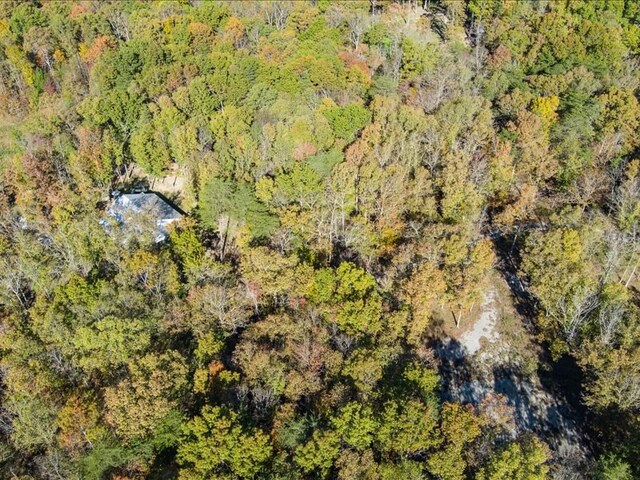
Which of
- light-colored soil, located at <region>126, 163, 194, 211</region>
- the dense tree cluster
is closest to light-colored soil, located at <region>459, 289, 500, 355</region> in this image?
the dense tree cluster

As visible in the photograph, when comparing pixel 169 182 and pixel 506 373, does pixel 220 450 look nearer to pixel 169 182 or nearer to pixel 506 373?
pixel 506 373

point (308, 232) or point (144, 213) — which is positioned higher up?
point (308, 232)

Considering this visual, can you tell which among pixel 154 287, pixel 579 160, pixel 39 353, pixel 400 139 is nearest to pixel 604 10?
pixel 579 160

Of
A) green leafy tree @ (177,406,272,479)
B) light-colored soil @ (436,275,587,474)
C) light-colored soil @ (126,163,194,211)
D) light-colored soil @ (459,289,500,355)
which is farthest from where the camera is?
light-colored soil @ (126,163,194,211)

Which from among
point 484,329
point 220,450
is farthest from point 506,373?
point 220,450

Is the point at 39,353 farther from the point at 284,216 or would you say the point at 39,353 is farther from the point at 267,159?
the point at 267,159

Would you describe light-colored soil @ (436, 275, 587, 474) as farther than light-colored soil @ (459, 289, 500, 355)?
No

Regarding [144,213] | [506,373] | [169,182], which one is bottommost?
[506,373]

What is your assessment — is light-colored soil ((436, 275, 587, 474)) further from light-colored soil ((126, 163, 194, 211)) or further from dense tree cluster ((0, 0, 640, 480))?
light-colored soil ((126, 163, 194, 211))
